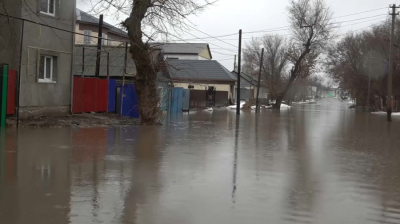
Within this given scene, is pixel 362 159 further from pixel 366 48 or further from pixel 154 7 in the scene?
pixel 366 48

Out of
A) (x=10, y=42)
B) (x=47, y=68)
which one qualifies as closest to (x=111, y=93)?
(x=47, y=68)

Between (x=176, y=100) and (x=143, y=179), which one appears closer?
(x=143, y=179)

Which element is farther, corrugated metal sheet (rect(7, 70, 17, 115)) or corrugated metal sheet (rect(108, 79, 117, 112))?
corrugated metal sheet (rect(108, 79, 117, 112))

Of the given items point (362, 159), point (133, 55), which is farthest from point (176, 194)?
point (133, 55)

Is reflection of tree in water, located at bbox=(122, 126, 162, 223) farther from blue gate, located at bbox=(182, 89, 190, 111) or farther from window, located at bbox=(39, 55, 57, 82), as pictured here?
blue gate, located at bbox=(182, 89, 190, 111)

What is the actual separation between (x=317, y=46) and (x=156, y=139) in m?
43.1

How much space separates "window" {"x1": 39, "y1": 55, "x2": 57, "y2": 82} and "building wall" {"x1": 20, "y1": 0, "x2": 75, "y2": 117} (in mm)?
203

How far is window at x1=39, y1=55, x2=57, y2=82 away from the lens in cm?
1850

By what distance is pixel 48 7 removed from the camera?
1848 cm

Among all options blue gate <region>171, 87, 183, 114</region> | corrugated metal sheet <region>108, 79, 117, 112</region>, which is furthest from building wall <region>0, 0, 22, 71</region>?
blue gate <region>171, 87, 183, 114</region>

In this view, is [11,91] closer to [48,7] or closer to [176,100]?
[48,7]

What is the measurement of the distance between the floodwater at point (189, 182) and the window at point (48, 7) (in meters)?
6.64

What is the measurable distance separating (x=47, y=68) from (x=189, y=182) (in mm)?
13229

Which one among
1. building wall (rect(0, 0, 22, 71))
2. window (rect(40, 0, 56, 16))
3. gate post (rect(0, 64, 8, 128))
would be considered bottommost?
gate post (rect(0, 64, 8, 128))
